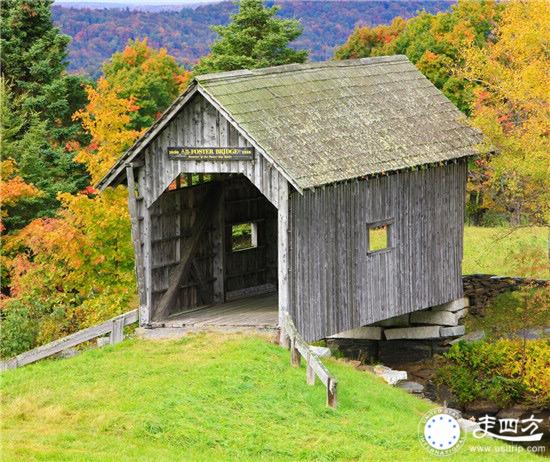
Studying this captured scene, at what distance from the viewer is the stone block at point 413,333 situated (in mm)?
33250

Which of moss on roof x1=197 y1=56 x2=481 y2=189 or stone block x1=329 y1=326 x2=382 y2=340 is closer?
moss on roof x1=197 y1=56 x2=481 y2=189

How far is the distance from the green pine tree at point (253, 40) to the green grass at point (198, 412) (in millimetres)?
30816

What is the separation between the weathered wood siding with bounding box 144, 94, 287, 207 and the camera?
25.6 metres

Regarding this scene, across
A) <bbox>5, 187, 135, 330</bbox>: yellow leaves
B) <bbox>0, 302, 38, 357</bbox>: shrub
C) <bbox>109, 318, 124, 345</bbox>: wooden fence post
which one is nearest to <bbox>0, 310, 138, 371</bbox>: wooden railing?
<bbox>109, 318, 124, 345</bbox>: wooden fence post

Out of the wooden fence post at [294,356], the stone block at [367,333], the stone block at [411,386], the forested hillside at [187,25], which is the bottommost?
the stone block at [411,386]

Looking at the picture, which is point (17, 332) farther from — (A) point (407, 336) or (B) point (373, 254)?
(A) point (407, 336)

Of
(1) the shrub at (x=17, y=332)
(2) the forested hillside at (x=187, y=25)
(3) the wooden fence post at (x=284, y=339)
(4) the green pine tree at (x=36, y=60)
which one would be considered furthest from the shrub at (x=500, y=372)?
(2) the forested hillside at (x=187, y=25)

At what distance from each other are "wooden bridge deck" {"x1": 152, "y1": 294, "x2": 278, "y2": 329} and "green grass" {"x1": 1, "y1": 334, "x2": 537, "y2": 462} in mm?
1610

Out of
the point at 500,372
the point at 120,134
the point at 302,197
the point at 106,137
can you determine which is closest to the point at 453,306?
the point at 500,372

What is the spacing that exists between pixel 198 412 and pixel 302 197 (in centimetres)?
655

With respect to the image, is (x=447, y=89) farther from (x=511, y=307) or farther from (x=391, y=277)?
(x=391, y=277)

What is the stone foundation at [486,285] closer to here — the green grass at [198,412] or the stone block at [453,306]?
the stone block at [453,306]

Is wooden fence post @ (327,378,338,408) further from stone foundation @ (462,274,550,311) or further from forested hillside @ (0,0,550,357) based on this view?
stone foundation @ (462,274,550,311)

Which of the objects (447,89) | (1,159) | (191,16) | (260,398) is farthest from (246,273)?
(191,16)
